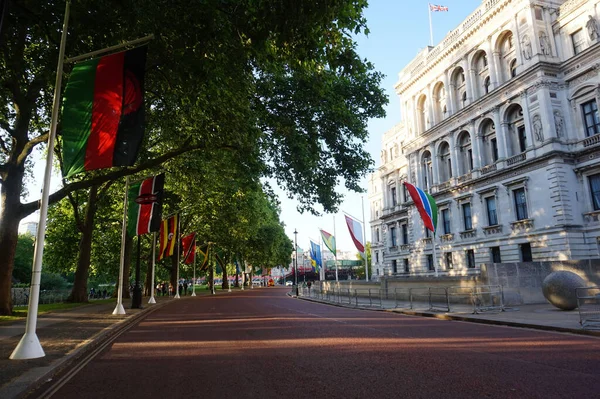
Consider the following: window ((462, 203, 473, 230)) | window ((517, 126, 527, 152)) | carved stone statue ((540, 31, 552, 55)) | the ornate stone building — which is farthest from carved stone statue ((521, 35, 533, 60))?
window ((462, 203, 473, 230))

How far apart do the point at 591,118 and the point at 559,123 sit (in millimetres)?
2096

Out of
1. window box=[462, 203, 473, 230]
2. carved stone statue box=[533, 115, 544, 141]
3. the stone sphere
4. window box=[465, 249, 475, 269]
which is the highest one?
carved stone statue box=[533, 115, 544, 141]

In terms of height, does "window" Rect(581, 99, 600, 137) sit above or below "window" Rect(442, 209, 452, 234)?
above

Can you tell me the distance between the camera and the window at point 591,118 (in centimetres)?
3178

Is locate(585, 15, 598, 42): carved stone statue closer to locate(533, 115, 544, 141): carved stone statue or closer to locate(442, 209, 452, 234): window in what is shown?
locate(533, 115, 544, 141): carved stone statue

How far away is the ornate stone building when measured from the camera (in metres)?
32.2

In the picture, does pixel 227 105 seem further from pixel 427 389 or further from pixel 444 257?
pixel 444 257

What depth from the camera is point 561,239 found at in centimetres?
3153

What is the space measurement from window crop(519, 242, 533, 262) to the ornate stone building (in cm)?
12

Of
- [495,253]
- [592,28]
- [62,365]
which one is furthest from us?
[495,253]

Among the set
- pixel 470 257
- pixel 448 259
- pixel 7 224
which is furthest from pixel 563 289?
pixel 448 259

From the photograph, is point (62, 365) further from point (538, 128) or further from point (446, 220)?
point (446, 220)

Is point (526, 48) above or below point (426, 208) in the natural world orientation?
above

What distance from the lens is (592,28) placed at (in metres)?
32.0
